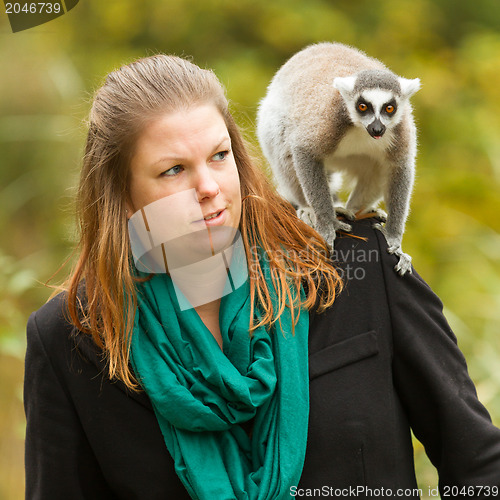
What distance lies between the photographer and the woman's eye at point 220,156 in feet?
4.54

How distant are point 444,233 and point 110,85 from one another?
3086 millimetres

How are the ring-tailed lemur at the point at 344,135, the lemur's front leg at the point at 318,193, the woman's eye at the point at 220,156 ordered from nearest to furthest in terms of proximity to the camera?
the woman's eye at the point at 220,156 < the lemur's front leg at the point at 318,193 < the ring-tailed lemur at the point at 344,135

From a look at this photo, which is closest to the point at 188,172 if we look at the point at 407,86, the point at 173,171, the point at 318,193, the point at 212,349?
the point at 173,171

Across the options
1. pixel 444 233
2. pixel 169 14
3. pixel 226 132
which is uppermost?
pixel 226 132

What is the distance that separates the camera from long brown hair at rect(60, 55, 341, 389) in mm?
1398

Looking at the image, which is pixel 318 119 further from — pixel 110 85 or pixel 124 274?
pixel 124 274

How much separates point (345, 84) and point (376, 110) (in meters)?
0.13

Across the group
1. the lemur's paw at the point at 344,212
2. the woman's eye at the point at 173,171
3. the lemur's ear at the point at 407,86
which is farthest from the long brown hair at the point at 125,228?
the lemur's ear at the point at 407,86

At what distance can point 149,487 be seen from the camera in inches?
53.8

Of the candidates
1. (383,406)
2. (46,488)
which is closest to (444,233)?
(383,406)

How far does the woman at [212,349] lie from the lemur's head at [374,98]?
0.69 m

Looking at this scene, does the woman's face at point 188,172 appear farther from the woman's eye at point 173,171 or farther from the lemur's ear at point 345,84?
the lemur's ear at point 345,84

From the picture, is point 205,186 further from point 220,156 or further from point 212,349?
point 212,349

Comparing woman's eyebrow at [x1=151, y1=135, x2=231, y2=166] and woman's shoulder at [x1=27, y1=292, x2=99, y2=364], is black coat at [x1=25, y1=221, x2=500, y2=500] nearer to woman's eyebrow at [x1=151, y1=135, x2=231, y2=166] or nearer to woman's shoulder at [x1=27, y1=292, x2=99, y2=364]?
woman's shoulder at [x1=27, y1=292, x2=99, y2=364]
